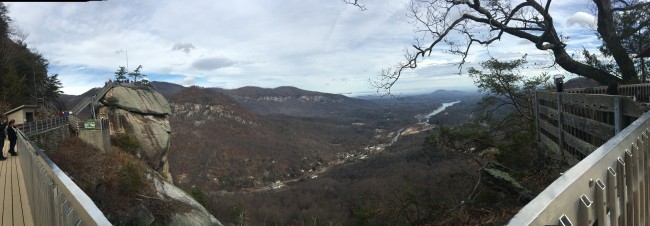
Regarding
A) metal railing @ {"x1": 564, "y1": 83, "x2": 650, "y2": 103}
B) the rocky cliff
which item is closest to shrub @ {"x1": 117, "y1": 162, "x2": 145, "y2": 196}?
the rocky cliff

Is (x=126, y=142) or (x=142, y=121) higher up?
(x=142, y=121)

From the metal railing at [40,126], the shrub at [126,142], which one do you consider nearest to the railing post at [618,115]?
the metal railing at [40,126]

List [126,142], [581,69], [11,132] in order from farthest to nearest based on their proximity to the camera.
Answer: [126,142] < [11,132] < [581,69]

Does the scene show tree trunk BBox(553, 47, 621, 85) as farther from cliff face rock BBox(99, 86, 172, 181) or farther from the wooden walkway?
cliff face rock BBox(99, 86, 172, 181)

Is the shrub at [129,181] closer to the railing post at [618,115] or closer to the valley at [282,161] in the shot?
the valley at [282,161]

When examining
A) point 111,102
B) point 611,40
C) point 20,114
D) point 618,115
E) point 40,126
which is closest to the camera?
point 618,115

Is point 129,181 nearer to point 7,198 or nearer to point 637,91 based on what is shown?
point 7,198

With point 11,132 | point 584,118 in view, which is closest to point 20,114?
point 11,132
